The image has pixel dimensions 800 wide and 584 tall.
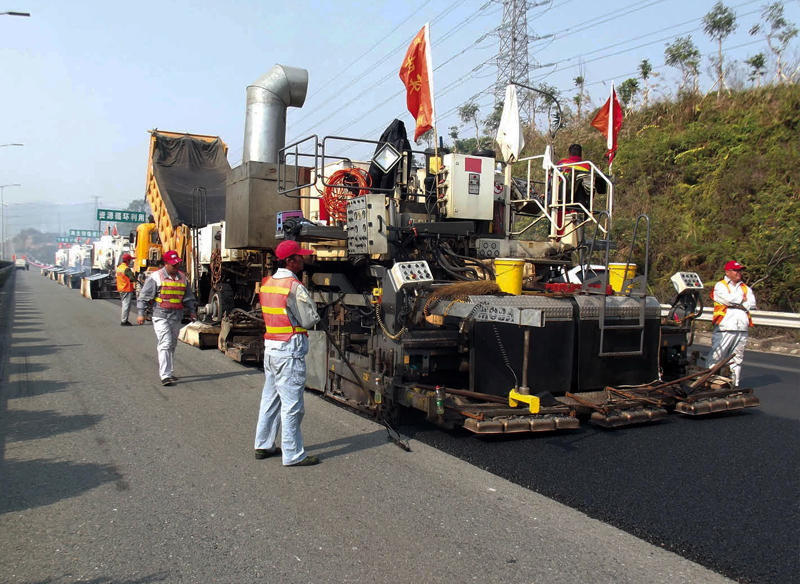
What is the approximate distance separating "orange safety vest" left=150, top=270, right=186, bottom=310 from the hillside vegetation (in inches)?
516

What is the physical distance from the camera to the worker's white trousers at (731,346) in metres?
7.86

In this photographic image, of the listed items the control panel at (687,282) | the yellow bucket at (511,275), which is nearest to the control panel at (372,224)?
the yellow bucket at (511,275)

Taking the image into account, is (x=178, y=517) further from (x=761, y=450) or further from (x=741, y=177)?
(x=741, y=177)

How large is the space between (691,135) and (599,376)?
54.2 ft

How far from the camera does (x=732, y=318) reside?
7.91 m

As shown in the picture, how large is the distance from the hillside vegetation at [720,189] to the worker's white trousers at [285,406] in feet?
44.9

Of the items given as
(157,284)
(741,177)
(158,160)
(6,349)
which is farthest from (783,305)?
(6,349)

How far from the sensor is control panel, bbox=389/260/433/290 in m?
5.61

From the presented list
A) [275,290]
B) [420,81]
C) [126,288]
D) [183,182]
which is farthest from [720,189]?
[275,290]

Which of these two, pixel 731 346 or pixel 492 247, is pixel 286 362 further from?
pixel 731 346

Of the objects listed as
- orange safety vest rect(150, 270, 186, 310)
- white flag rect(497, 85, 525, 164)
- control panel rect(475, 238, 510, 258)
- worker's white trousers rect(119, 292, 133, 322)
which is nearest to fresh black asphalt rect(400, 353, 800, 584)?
control panel rect(475, 238, 510, 258)

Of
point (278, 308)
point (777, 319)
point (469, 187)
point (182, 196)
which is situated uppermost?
point (182, 196)

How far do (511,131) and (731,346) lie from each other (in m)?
3.81

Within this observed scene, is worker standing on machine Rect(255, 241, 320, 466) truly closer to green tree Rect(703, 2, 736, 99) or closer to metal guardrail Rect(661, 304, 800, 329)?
metal guardrail Rect(661, 304, 800, 329)
